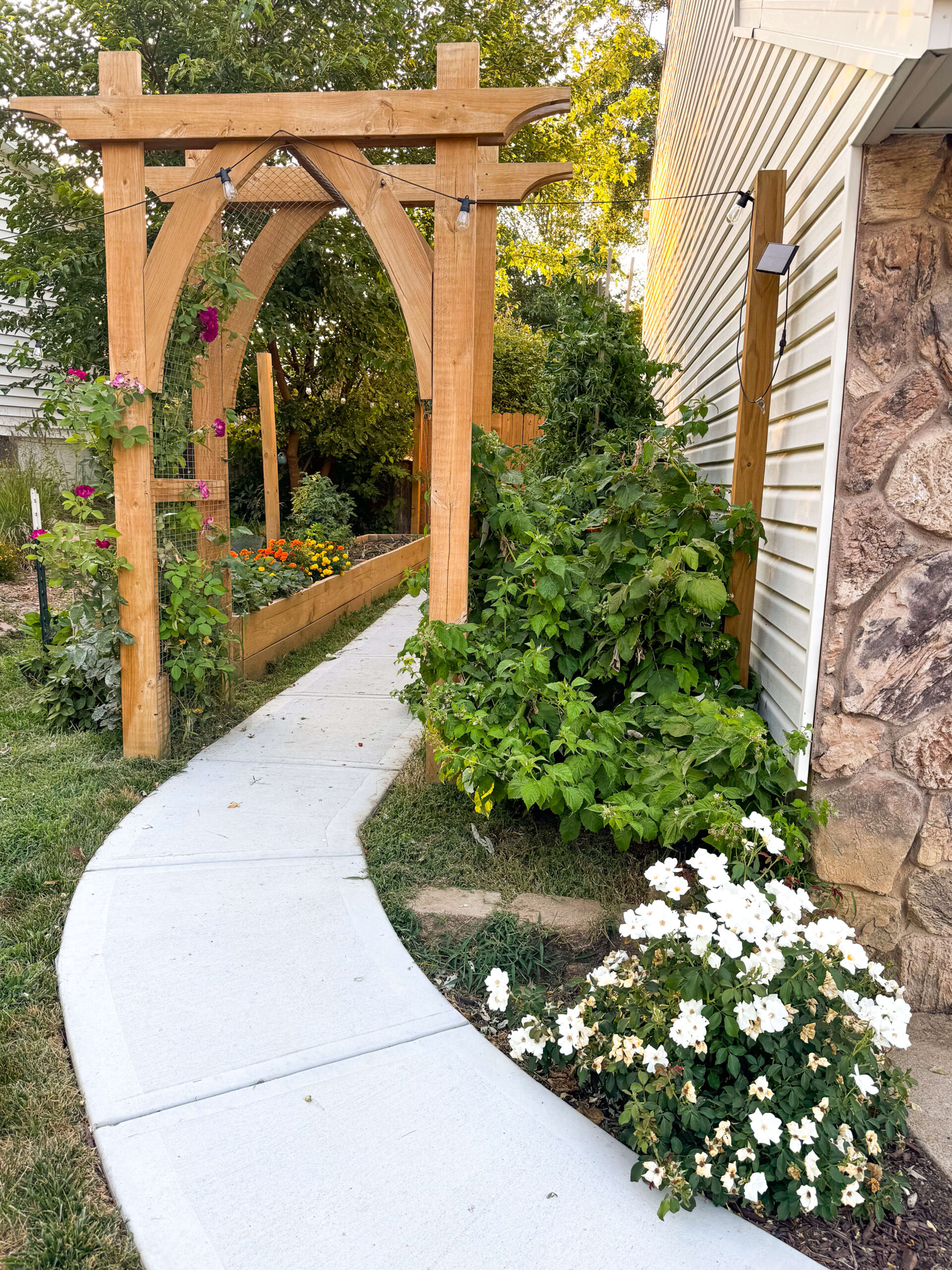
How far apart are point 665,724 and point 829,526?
76cm

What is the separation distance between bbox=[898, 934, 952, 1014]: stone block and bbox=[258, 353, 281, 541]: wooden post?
6.06 m

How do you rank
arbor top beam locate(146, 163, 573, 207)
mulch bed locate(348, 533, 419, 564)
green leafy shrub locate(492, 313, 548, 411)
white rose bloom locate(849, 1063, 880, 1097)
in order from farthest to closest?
green leafy shrub locate(492, 313, 548, 411) → mulch bed locate(348, 533, 419, 564) → arbor top beam locate(146, 163, 573, 207) → white rose bloom locate(849, 1063, 880, 1097)

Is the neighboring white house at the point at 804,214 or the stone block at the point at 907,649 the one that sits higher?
the neighboring white house at the point at 804,214

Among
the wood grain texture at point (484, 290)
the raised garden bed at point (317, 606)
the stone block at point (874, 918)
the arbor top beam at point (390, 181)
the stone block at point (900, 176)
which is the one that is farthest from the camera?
the raised garden bed at point (317, 606)

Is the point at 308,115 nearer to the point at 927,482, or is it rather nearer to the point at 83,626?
the point at 83,626

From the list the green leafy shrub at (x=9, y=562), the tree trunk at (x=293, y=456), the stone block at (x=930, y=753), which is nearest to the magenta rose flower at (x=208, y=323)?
the stone block at (x=930, y=753)

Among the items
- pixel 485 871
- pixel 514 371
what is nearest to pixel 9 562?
pixel 485 871

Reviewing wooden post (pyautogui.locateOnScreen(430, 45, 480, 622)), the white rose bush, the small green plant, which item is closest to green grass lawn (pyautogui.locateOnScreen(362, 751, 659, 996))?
the white rose bush

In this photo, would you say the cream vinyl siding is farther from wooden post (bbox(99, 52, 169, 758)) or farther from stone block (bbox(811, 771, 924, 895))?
wooden post (bbox(99, 52, 169, 758))

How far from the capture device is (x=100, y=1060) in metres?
2.04

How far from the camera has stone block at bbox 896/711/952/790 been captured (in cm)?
242

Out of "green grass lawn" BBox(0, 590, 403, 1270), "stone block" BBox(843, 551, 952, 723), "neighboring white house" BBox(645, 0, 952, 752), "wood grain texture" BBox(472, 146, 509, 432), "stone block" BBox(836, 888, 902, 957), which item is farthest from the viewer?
"wood grain texture" BBox(472, 146, 509, 432)

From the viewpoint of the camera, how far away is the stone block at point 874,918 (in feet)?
8.17

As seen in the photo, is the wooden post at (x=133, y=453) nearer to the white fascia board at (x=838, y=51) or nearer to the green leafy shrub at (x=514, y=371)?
the white fascia board at (x=838, y=51)
